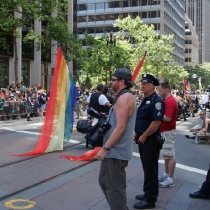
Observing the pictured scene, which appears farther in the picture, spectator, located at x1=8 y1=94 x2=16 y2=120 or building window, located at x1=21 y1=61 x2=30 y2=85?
building window, located at x1=21 y1=61 x2=30 y2=85

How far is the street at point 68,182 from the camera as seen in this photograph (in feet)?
16.6

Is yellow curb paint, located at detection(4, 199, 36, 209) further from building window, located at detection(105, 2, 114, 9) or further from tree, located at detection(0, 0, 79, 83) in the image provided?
building window, located at detection(105, 2, 114, 9)

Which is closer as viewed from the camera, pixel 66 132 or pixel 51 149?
pixel 51 149

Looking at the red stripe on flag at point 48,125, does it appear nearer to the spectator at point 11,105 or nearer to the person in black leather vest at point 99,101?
the person in black leather vest at point 99,101

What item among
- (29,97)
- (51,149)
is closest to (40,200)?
(51,149)

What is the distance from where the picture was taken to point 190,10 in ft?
529

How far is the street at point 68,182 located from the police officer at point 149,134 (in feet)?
0.84

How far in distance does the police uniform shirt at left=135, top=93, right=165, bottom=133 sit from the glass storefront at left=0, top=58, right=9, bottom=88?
90.2 ft

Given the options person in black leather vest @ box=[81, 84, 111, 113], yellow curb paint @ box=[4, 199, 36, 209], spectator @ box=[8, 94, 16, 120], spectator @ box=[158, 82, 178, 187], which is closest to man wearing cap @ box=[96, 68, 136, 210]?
yellow curb paint @ box=[4, 199, 36, 209]

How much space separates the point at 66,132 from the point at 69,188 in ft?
12.1

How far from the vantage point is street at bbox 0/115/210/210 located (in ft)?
16.6

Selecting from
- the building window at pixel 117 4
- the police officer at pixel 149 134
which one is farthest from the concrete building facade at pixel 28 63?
the building window at pixel 117 4

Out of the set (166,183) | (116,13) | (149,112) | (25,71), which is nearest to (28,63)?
(25,71)

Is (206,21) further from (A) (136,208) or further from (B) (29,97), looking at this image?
(A) (136,208)
